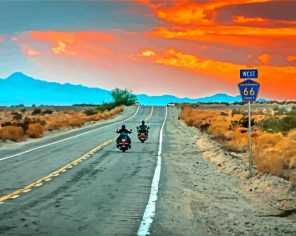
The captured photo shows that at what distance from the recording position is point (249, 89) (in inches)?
772

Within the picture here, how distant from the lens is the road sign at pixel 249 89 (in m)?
19.5

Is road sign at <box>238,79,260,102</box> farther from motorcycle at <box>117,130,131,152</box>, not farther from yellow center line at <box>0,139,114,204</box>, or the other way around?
motorcycle at <box>117,130,131,152</box>

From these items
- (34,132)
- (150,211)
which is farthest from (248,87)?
(34,132)

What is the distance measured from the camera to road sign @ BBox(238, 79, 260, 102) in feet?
64.1

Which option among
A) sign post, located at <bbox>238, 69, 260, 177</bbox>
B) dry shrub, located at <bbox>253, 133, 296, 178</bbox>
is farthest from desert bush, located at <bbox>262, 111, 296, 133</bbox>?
sign post, located at <bbox>238, 69, 260, 177</bbox>

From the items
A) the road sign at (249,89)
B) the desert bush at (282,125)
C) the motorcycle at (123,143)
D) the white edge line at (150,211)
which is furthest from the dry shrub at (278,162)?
the desert bush at (282,125)

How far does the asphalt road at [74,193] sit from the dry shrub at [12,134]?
44.8 ft

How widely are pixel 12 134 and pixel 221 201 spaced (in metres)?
30.1

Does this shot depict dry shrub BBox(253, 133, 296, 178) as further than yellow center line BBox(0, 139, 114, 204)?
Yes

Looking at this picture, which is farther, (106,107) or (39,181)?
(106,107)

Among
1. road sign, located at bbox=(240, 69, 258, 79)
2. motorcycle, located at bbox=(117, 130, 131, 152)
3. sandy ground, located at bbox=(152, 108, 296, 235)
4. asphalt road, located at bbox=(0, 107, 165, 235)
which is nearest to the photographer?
asphalt road, located at bbox=(0, 107, 165, 235)

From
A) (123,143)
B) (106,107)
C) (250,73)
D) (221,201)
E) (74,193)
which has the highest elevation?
(250,73)

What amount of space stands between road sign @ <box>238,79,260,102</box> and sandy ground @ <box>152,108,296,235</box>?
2637mm

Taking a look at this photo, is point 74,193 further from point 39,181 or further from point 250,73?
point 250,73
